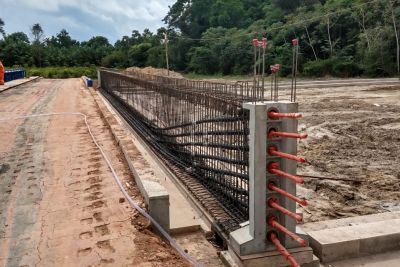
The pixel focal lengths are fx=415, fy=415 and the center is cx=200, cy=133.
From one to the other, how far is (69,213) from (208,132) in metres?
2.19

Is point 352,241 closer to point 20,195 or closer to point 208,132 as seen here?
point 208,132

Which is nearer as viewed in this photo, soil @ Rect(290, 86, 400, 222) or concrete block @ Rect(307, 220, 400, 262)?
concrete block @ Rect(307, 220, 400, 262)

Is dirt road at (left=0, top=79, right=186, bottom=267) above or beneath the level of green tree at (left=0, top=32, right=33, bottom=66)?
beneath

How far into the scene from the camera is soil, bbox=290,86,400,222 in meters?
5.78

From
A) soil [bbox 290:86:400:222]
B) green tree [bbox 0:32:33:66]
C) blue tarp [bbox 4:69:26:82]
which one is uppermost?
green tree [bbox 0:32:33:66]

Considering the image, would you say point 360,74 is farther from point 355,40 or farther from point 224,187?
point 224,187

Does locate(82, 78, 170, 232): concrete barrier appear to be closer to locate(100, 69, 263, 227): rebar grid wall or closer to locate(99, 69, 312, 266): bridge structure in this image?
locate(99, 69, 312, 266): bridge structure

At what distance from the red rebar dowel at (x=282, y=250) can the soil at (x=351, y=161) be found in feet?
5.46

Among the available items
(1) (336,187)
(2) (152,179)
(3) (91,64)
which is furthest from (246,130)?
(3) (91,64)

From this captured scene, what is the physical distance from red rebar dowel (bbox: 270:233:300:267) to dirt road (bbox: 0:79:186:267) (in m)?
0.84

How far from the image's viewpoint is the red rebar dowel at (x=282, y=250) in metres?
3.27

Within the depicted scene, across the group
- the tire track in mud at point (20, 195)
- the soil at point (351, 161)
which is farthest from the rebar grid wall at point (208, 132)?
the tire track in mud at point (20, 195)

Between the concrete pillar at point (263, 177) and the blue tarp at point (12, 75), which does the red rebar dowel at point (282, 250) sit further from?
the blue tarp at point (12, 75)

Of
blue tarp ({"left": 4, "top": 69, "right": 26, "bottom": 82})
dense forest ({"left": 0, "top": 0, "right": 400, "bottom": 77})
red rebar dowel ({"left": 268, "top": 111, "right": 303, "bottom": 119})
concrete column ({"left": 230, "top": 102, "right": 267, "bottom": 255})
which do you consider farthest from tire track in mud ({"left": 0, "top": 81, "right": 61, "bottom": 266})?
dense forest ({"left": 0, "top": 0, "right": 400, "bottom": 77})
